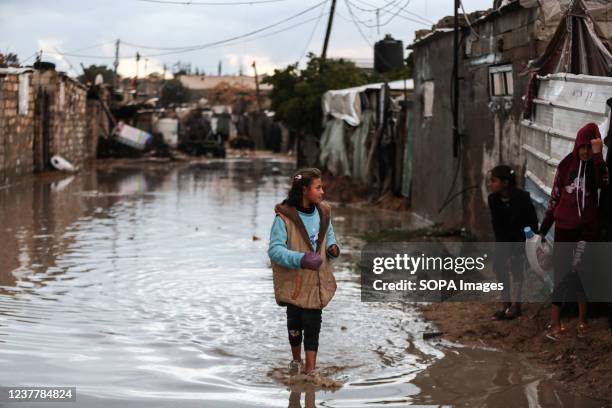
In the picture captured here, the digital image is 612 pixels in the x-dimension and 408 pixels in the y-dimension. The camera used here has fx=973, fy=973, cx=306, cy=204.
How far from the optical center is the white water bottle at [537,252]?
7.77 metres

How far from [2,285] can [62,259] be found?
6.87 feet

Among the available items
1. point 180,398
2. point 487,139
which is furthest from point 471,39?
point 180,398

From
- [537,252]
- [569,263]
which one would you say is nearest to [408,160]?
[537,252]

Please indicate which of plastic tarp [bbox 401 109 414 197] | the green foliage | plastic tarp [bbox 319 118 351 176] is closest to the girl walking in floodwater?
plastic tarp [bbox 401 109 414 197]

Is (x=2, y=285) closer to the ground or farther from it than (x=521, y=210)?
closer to the ground

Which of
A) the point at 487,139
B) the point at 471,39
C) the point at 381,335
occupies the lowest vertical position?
the point at 381,335

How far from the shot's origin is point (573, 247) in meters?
7.38

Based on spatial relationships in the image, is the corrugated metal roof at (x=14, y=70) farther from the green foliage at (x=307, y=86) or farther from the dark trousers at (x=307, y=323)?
the dark trousers at (x=307, y=323)

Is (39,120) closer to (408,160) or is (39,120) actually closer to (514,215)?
(408,160)

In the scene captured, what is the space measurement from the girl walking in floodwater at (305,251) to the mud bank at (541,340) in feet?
5.70

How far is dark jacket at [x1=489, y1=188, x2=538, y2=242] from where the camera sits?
27.1 ft

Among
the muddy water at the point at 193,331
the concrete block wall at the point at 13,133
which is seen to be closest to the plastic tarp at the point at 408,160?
the muddy water at the point at 193,331

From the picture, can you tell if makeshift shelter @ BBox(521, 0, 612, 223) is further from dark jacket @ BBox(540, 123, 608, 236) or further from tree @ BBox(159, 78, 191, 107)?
tree @ BBox(159, 78, 191, 107)

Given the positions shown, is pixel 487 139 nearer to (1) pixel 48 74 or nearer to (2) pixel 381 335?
(2) pixel 381 335
